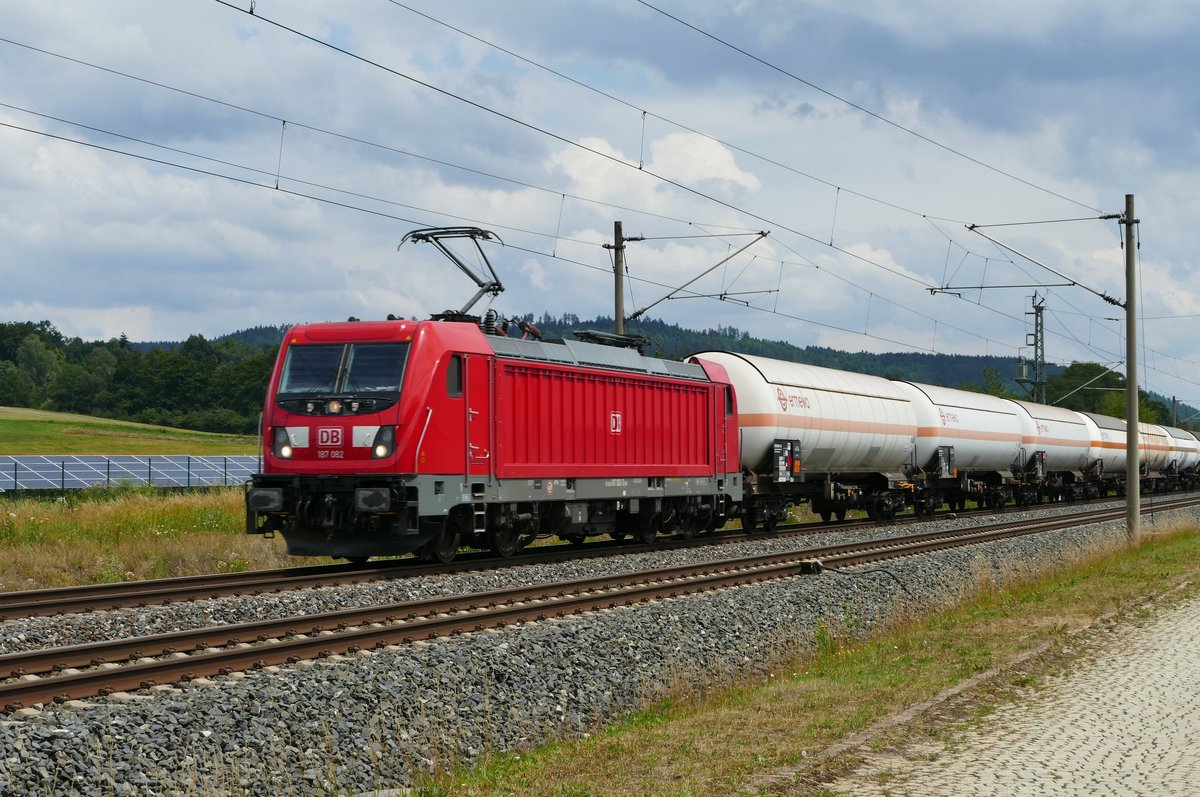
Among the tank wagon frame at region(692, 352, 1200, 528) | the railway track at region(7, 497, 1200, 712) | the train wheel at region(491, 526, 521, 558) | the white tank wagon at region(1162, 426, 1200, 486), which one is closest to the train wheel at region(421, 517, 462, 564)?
the train wheel at region(491, 526, 521, 558)

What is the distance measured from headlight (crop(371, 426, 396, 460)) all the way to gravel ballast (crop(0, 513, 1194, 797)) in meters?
2.08

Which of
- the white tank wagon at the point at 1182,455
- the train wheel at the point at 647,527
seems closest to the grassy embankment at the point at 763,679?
the train wheel at the point at 647,527

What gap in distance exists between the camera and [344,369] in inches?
754

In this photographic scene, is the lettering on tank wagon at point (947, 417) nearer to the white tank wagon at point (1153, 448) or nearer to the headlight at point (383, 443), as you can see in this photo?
the white tank wagon at point (1153, 448)

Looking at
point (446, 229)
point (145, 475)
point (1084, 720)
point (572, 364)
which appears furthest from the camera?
point (145, 475)

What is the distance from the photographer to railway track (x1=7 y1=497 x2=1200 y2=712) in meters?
10.1

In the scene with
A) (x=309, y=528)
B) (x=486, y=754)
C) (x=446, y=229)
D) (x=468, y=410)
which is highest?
(x=446, y=229)

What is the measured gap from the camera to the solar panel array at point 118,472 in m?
45.1

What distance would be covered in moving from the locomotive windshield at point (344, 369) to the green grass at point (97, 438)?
57419mm

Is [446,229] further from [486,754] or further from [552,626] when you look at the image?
[486,754]

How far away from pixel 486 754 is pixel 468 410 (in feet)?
34.0

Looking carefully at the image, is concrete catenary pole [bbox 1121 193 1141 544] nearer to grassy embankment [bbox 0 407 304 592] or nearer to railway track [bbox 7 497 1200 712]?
railway track [bbox 7 497 1200 712]

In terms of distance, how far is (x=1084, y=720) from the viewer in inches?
402

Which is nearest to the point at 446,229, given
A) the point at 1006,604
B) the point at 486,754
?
the point at 1006,604
